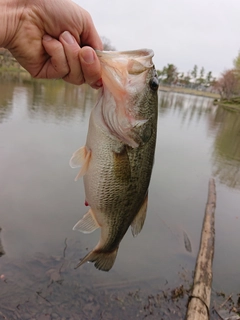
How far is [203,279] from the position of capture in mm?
3432

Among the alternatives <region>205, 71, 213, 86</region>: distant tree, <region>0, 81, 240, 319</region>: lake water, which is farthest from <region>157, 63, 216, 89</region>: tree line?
<region>0, 81, 240, 319</region>: lake water

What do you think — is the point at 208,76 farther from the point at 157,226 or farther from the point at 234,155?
the point at 157,226

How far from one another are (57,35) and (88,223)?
1.25 m

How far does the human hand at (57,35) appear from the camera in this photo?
4.96ft

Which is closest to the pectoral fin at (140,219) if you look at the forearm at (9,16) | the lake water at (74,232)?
the forearm at (9,16)

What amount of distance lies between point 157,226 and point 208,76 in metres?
96.6

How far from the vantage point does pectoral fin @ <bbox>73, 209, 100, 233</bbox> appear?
1.76 m

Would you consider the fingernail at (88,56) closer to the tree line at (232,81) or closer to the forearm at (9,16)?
the forearm at (9,16)

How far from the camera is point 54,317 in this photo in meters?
2.83

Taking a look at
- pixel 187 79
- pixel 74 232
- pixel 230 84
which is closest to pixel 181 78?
pixel 187 79

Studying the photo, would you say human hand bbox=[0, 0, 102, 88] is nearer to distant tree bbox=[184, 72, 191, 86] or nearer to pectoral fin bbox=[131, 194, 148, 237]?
pectoral fin bbox=[131, 194, 148, 237]

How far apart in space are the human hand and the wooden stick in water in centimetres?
280

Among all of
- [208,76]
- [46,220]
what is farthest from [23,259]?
[208,76]

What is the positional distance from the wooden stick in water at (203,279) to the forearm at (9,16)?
3.24 metres
